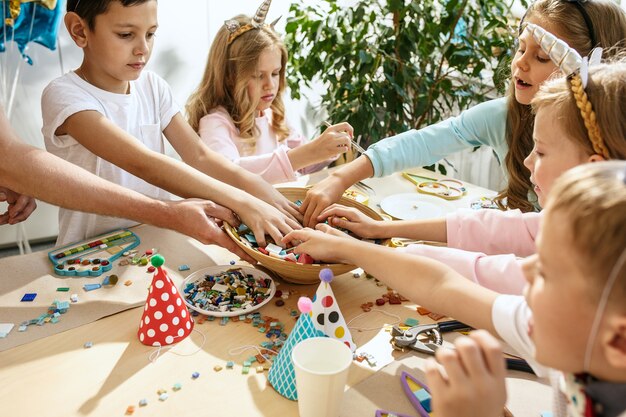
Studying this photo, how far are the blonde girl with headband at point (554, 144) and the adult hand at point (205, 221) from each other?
0.42 metres

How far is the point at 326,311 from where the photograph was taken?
92cm

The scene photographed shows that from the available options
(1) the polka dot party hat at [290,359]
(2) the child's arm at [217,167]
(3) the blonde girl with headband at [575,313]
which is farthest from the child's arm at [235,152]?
(3) the blonde girl with headband at [575,313]

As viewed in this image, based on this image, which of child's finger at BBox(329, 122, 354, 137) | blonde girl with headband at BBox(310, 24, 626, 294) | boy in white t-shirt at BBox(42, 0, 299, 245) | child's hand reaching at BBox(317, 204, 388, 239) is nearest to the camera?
blonde girl with headband at BBox(310, 24, 626, 294)

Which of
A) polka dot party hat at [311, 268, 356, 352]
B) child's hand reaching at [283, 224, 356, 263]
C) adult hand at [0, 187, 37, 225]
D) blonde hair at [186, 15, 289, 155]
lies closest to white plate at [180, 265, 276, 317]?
→ child's hand reaching at [283, 224, 356, 263]

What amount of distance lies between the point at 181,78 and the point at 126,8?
1.61 metres

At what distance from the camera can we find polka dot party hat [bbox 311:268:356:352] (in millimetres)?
905

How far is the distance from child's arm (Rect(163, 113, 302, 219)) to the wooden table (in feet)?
1.05

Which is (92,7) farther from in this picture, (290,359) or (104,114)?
(290,359)

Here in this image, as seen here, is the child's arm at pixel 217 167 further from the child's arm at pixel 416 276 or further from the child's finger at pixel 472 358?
the child's finger at pixel 472 358

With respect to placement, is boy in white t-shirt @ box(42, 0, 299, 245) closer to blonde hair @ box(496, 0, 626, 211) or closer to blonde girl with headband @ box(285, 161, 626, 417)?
blonde girl with headband @ box(285, 161, 626, 417)

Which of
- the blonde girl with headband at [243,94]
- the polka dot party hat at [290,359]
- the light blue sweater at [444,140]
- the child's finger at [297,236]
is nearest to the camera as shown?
the polka dot party hat at [290,359]

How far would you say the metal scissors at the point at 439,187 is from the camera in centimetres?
173

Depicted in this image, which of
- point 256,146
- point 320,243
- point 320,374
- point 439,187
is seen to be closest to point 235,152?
point 256,146

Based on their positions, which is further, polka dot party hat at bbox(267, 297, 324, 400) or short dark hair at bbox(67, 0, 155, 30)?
short dark hair at bbox(67, 0, 155, 30)
